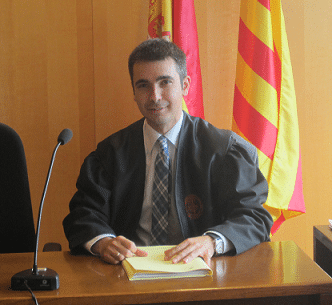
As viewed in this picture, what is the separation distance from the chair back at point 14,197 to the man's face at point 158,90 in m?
0.55

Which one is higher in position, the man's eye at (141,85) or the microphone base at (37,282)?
the man's eye at (141,85)

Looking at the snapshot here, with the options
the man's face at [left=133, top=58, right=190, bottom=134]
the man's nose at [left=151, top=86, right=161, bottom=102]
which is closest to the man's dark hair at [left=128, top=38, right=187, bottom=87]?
the man's face at [left=133, top=58, right=190, bottom=134]

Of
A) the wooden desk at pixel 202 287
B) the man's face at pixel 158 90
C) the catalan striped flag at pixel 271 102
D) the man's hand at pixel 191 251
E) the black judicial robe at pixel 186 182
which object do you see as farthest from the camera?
the catalan striped flag at pixel 271 102

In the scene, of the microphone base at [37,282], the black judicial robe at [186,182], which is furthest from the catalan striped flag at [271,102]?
the microphone base at [37,282]

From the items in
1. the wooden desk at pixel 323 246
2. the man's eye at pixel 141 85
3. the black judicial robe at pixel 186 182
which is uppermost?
the man's eye at pixel 141 85

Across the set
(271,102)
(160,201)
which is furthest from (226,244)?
(271,102)

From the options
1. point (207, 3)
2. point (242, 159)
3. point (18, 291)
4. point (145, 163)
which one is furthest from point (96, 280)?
point (207, 3)

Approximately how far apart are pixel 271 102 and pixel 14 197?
4.52 feet

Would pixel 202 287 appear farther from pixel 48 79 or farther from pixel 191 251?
pixel 48 79

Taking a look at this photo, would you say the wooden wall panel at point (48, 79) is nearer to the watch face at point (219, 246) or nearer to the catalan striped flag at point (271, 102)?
the catalan striped flag at point (271, 102)

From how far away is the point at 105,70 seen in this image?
245cm

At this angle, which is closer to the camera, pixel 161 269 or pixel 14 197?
pixel 161 269

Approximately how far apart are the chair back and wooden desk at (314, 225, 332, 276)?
1.20 metres

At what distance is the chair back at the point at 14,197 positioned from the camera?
1.65 m
